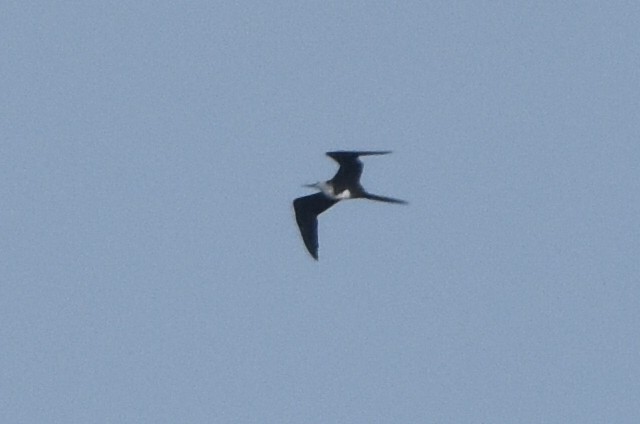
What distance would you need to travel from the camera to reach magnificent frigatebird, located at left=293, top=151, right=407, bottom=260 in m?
16.5

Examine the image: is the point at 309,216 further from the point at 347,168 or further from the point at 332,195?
the point at 347,168

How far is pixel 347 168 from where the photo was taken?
16.7m

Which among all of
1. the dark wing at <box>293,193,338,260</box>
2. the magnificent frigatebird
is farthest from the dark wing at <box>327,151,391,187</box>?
the dark wing at <box>293,193,338,260</box>

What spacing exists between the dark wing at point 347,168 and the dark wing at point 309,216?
3.92 ft

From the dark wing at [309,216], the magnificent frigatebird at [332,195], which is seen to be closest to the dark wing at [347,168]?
the magnificent frigatebird at [332,195]

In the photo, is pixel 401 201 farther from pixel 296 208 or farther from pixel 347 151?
pixel 296 208

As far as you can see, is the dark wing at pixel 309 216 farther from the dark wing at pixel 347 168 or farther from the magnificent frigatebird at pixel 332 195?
the dark wing at pixel 347 168

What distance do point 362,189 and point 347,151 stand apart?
25.9 inches

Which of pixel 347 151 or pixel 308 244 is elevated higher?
pixel 347 151

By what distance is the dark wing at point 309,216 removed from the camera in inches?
712

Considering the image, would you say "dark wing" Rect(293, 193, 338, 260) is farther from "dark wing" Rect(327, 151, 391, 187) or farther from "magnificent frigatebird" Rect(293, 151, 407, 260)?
"dark wing" Rect(327, 151, 391, 187)

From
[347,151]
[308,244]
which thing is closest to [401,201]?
[347,151]

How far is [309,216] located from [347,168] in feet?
5.43

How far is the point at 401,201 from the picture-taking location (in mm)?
15789
